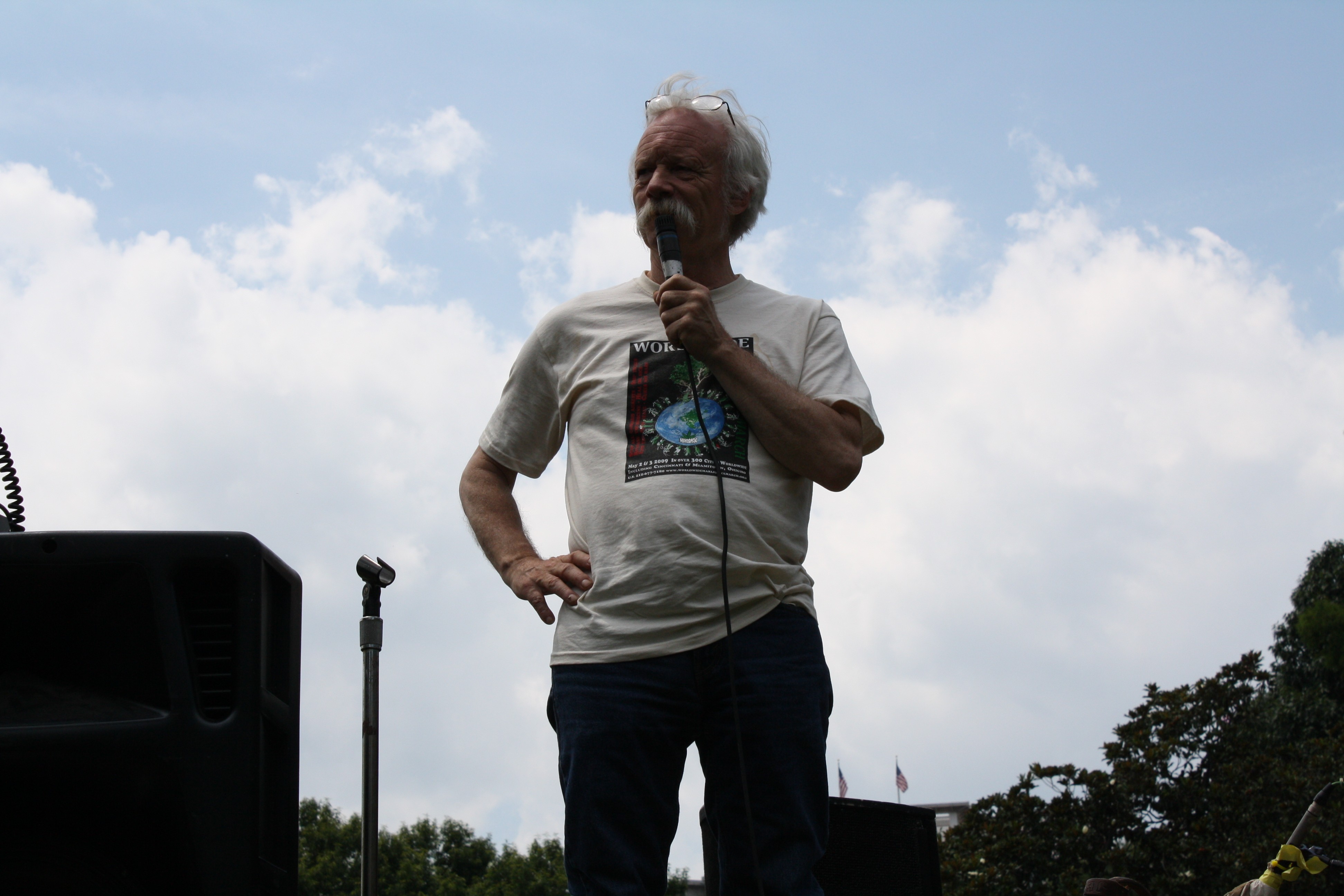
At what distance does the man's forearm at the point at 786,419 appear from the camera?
1.77 metres

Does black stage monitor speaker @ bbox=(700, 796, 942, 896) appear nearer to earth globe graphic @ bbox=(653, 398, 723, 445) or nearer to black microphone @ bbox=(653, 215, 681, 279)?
earth globe graphic @ bbox=(653, 398, 723, 445)

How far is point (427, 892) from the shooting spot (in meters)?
32.0

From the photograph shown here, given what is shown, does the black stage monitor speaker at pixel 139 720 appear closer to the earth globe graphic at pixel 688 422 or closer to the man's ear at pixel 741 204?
the earth globe graphic at pixel 688 422

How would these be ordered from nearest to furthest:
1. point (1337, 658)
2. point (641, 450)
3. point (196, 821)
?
point (196, 821)
point (641, 450)
point (1337, 658)

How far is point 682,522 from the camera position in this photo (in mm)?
1740

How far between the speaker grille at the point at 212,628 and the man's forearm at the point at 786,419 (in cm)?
76

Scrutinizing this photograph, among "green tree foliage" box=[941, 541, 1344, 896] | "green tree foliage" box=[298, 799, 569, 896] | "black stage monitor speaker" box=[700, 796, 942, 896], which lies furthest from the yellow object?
"green tree foliage" box=[298, 799, 569, 896]

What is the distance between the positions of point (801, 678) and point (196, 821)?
0.82 meters

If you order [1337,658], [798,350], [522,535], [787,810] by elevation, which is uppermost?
[1337,658]

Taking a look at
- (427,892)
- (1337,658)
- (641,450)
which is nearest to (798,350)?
(641,450)

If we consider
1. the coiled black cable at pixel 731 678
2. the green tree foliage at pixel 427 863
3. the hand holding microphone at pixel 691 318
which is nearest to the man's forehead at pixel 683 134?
the hand holding microphone at pixel 691 318

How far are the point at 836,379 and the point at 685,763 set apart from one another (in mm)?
659

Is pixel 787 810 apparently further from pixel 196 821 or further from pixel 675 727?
pixel 196 821

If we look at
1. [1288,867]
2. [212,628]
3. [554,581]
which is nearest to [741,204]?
[554,581]
